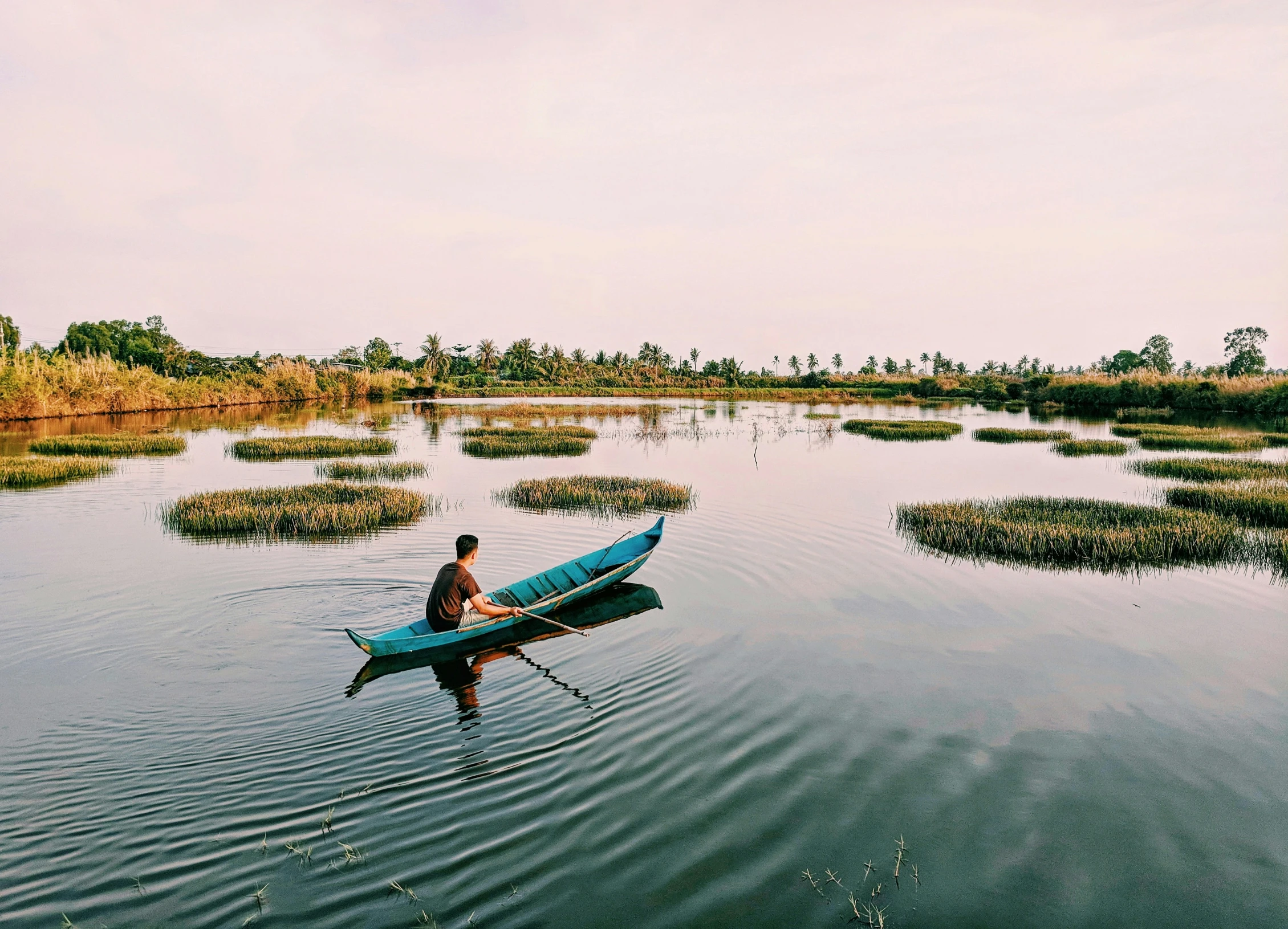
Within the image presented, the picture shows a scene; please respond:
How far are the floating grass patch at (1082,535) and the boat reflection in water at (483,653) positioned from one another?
7.85 meters

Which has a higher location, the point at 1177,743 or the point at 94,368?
the point at 94,368

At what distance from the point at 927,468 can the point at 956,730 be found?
22.2 m

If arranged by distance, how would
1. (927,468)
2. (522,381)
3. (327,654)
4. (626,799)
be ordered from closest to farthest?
(626,799) < (327,654) < (927,468) < (522,381)

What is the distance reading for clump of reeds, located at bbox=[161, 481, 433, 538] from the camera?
1650 cm

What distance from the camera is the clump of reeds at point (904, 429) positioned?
40219mm

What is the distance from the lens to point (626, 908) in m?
4.99

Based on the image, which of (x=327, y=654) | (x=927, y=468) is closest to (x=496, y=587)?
(x=327, y=654)

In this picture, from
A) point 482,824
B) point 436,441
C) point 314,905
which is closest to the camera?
point 314,905

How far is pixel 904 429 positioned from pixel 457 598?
37.7 metres

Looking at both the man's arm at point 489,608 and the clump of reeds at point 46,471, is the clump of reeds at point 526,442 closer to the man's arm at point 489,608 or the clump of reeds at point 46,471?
the clump of reeds at point 46,471

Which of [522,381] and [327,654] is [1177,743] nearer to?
[327,654]

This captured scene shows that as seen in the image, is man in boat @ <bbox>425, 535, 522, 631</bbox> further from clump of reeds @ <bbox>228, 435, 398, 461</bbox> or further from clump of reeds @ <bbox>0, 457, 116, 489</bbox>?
clump of reeds @ <bbox>228, 435, 398, 461</bbox>

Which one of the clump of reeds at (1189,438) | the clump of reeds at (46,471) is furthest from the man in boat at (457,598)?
the clump of reeds at (1189,438)

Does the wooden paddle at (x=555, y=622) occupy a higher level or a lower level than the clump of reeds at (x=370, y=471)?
lower
